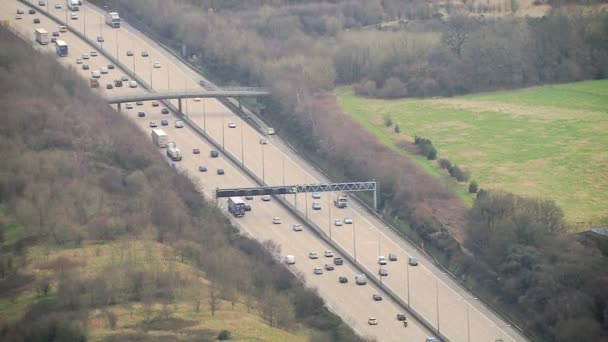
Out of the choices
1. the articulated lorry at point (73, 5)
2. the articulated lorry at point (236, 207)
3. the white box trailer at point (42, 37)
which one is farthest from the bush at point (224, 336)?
the articulated lorry at point (73, 5)

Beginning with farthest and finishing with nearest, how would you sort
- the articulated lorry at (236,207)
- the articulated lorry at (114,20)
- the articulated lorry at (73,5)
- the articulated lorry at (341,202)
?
the articulated lorry at (73,5) → the articulated lorry at (114,20) → the articulated lorry at (341,202) → the articulated lorry at (236,207)

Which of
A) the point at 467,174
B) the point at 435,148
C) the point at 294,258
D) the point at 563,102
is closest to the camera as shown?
the point at 294,258

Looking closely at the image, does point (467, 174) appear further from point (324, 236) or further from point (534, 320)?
point (534, 320)

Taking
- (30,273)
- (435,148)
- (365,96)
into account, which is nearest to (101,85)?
(365,96)

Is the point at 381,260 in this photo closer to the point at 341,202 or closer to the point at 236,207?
the point at 341,202

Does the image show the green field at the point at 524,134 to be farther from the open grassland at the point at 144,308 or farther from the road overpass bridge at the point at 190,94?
the open grassland at the point at 144,308

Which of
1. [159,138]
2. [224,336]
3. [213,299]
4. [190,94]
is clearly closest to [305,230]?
[213,299]
